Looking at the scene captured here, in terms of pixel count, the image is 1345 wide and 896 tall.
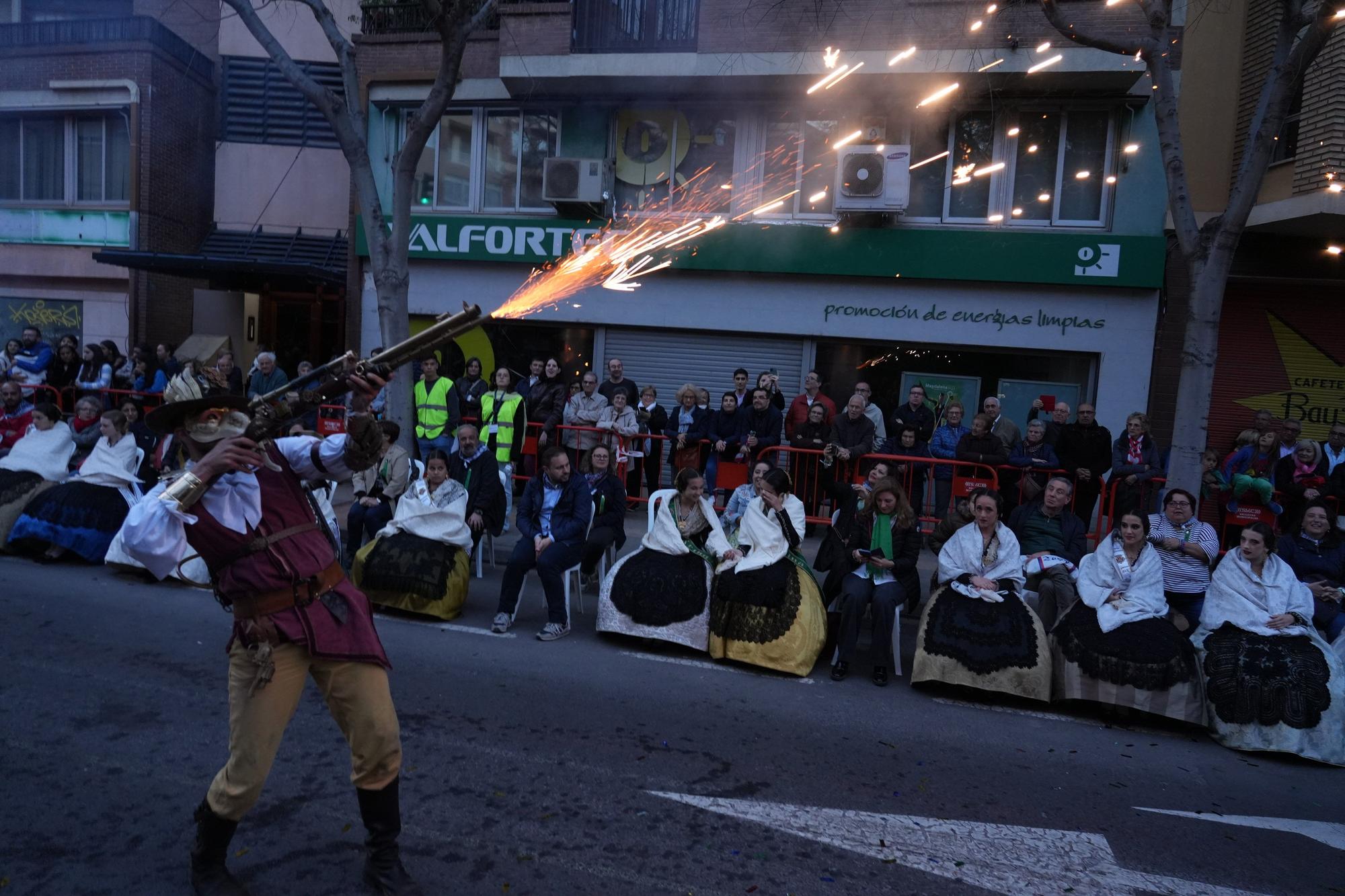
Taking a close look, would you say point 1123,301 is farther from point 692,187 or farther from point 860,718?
point 860,718

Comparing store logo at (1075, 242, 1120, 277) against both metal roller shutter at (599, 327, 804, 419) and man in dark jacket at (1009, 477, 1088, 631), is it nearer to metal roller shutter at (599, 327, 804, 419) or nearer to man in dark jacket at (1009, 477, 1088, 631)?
metal roller shutter at (599, 327, 804, 419)

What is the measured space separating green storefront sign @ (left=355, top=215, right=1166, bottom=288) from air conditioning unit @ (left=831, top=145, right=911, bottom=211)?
1.52 feet

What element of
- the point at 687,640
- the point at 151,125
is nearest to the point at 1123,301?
the point at 687,640

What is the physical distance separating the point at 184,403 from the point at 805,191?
12143 mm

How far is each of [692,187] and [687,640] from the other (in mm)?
9441

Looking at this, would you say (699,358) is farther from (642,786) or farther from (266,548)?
(266,548)

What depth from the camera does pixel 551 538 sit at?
7973 mm

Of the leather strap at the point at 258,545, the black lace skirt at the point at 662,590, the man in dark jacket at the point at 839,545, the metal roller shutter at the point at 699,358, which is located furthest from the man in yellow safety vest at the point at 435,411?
the leather strap at the point at 258,545

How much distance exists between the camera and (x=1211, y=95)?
13.3m

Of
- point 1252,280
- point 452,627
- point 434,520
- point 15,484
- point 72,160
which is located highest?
point 72,160

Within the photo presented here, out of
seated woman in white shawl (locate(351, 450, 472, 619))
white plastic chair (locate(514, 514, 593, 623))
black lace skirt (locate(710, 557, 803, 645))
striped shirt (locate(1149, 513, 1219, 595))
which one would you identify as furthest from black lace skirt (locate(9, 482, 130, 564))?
striped shirt (locate(1149, 513, 1219, 595))

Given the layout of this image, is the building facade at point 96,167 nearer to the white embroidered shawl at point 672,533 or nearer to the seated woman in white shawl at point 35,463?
the seated woman in white shawl at point 35,463

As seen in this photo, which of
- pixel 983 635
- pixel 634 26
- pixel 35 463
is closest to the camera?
pixel 983 635

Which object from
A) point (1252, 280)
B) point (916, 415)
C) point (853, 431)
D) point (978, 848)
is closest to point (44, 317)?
point (853, 431)
